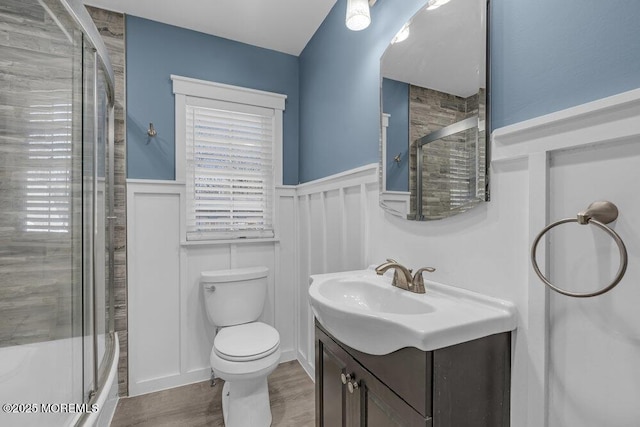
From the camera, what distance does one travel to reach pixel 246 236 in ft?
7.36

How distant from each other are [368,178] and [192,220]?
4.39 ft

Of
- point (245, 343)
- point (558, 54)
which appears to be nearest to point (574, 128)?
point (558, 54)

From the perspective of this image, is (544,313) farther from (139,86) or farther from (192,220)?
(139,86)

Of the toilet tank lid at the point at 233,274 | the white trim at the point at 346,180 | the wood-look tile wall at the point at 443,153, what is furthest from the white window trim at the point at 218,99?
the wood-look tile wall at the point at 443,153

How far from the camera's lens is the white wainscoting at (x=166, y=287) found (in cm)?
195

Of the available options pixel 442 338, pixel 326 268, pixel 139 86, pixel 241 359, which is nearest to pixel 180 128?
pixel 139 86

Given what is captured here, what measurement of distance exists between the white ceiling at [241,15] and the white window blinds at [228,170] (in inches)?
20.0

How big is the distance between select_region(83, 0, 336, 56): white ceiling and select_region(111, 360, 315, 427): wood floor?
2.51m

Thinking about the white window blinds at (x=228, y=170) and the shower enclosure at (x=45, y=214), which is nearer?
the shower enclosure at (x=45, y=214)

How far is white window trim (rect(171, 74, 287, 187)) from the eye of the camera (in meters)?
2.05

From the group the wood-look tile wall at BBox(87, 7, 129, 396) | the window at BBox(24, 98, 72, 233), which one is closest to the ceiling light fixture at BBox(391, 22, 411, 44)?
the window at BBox(24, 98, 72, 233)

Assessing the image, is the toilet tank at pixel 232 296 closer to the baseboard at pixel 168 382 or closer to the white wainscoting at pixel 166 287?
the white wainscoting at pixel 166 287

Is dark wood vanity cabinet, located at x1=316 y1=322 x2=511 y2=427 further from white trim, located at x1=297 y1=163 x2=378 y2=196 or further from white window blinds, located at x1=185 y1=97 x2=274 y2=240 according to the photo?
white window blinds, located at x1=185 y1=97 x2=274 y2=240

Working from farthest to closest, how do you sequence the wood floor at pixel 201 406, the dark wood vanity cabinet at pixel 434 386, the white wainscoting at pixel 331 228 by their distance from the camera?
1. the wood floor at pixel 201 406
2. the white wainscoting at pixel 331 228
3. the dark wood vanity cabinet at pixel 434 386
